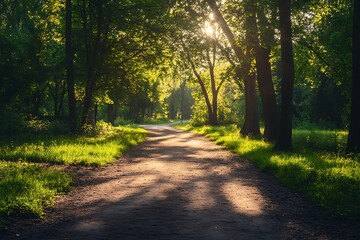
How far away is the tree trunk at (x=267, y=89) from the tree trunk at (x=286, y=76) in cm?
387

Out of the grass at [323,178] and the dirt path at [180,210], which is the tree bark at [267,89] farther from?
the dirt path at [180,210]

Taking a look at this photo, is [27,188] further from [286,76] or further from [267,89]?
[267,89]

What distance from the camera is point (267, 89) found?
18.1 meters

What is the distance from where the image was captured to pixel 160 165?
12141 millimetres

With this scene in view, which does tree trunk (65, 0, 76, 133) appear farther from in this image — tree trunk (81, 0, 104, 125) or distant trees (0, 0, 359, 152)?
tree trunk (81, 0, 104, 125)

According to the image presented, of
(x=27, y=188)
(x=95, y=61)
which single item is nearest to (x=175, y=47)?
(x=95, y=61)

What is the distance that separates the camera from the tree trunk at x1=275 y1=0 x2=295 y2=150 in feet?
46.4

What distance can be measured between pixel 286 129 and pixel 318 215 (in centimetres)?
826

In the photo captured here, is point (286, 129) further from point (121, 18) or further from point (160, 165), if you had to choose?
point (121, 18)

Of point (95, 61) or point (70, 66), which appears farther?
point (95, 61)

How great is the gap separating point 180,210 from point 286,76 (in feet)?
31.0

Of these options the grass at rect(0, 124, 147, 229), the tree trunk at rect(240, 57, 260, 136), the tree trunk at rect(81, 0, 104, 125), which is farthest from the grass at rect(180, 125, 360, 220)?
the tree trunk at rect(81, 0, 104, 125)

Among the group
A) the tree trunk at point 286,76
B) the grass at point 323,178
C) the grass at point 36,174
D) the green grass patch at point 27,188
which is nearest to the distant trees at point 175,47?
the tree trunk at point 286,76

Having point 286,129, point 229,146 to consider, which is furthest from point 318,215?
point 229,146
